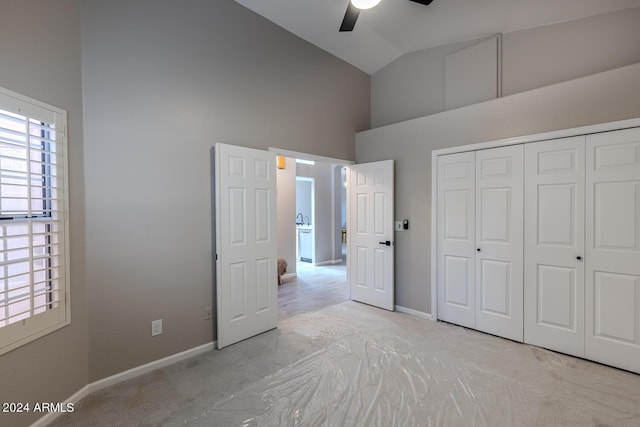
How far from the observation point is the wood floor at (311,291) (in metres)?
4.21

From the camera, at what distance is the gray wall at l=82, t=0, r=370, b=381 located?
232 cm

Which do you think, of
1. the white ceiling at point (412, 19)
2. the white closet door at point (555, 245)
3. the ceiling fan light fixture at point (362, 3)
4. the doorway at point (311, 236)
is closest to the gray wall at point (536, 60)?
the white ceiling at point (412, 19)

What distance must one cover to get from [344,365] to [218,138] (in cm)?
250

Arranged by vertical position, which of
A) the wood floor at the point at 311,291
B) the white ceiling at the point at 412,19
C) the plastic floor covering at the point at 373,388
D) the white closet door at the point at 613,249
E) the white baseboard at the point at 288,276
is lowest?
the plastic floor covering at the point at 373,388

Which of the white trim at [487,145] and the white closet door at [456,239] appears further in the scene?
the white closet door at [456,239]

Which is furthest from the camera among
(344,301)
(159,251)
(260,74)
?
(344,301)

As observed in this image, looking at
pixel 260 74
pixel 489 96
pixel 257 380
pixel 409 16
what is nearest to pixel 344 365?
pixel 257 380

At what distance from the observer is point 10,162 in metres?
1.72

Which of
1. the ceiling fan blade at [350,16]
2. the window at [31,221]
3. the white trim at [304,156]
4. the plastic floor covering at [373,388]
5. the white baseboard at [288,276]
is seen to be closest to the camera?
the window at [31,221]

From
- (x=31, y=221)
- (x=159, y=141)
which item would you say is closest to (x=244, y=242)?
(x=159, y=141)

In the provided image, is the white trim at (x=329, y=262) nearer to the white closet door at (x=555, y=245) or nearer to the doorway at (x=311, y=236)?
the doorway at (x=311, y=236)

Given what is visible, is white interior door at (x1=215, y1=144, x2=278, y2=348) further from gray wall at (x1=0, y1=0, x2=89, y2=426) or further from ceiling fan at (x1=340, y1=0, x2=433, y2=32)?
ceiling fan at (x1=340, y1=0, x2=433, y2=32)

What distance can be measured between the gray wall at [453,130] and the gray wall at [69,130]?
338 centimetres

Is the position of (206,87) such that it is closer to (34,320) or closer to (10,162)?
(10,162)
